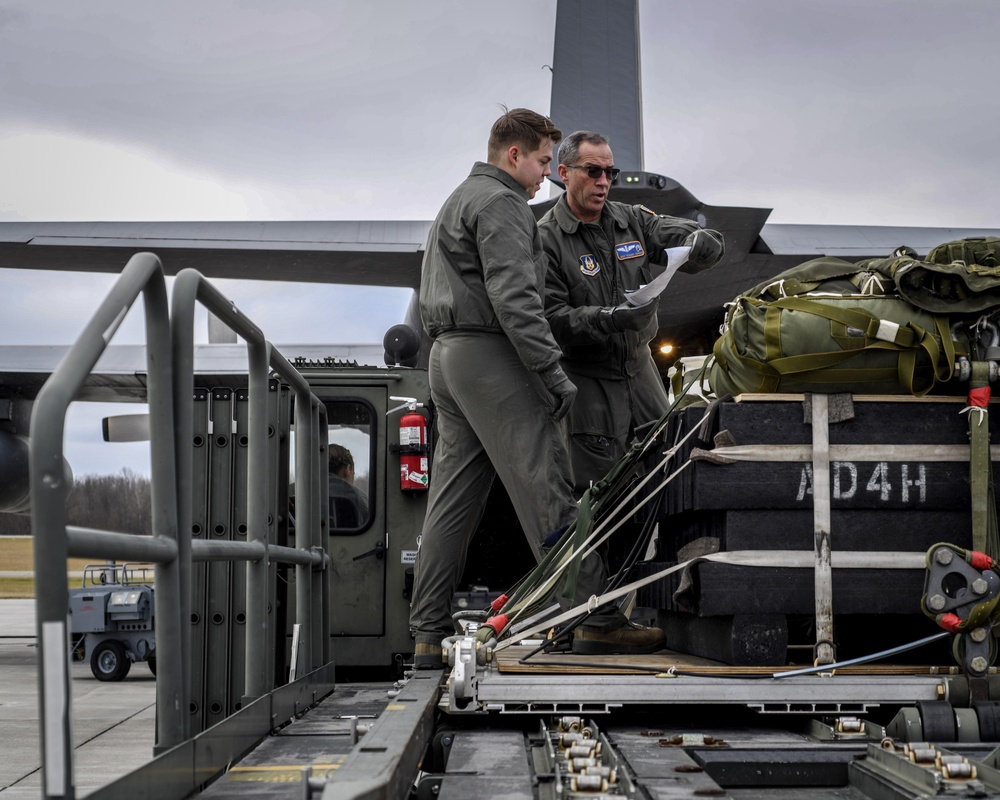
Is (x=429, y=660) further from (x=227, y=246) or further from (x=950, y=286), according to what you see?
(x=227, y=246)

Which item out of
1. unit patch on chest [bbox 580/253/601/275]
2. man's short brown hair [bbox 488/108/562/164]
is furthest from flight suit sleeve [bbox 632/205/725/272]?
man's short brown hair [bbox 488/108/562/164]

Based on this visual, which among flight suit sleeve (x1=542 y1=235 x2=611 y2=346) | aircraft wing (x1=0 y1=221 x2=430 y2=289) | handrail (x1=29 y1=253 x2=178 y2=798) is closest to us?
handrail (x1=29 y1=253 x2=178 y2=798)

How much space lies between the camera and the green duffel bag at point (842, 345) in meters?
2.56

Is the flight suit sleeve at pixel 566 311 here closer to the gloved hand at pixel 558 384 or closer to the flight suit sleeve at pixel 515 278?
the flight suit sleeve at pixel 515 278

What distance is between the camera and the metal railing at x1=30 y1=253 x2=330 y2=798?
1.32 metres

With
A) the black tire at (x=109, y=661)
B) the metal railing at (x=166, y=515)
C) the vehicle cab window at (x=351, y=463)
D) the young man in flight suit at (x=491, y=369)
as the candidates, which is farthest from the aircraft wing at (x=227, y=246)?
the metal railing at (x=166, y=515)

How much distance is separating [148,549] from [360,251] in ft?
44.8

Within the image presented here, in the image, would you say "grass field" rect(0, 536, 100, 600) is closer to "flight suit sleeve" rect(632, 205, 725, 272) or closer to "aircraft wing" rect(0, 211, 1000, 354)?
"aircraft wing" rect(0, 211, 1000, 354)

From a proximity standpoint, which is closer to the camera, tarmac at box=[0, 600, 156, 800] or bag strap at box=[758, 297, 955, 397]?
bag strap at box=[758, 297, 955, 397]

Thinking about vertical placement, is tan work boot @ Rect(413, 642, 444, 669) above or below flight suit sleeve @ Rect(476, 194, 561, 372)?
below

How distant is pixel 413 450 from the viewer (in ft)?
16.8

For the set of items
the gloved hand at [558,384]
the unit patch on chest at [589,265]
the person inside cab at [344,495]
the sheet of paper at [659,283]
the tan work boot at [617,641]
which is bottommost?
the tan work boot at [617,641]

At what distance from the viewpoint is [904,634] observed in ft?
9.25

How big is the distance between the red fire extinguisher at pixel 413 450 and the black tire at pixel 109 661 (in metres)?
4.18
